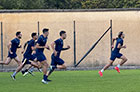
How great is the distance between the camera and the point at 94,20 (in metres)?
29.9

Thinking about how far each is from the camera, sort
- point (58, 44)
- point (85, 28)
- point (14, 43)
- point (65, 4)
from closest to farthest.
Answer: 1. point (58, 44)
2. point (14, 43)
3. point (85, 28)
4. point (65, 4)

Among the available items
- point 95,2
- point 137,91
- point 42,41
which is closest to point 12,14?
point 42,41

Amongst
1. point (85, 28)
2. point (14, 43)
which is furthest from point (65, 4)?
point (14, 43)

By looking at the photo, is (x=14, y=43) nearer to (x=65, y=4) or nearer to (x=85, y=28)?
(x=85, y=28)

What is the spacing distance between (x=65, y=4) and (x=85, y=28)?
3858 centimetres

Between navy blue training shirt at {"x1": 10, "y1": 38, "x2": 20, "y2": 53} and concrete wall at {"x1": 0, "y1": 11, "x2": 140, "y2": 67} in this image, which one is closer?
navy blue training shirt at {"x1": 10, "y1": 38, "x2": 20, "y2": 53}

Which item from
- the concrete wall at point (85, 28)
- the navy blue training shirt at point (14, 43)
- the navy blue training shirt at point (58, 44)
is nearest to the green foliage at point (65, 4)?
the concrete wall at point (85, 28)

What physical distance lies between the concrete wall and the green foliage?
2580cm

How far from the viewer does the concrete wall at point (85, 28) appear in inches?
1164

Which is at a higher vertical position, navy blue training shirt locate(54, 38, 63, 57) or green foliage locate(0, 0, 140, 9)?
green foliage locate(0, 0, 140, 9)

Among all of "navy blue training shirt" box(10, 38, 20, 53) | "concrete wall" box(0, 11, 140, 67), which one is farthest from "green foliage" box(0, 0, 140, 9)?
"navy blue training shirt" box(10, 38, 20, 53)

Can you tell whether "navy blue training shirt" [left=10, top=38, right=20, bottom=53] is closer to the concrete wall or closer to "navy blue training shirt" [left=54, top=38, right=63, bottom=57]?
"navy blue training shirt" [left=54, top=38, right=63, bottom=57]

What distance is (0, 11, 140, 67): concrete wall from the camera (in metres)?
29.6

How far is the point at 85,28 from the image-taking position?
29.8 m
